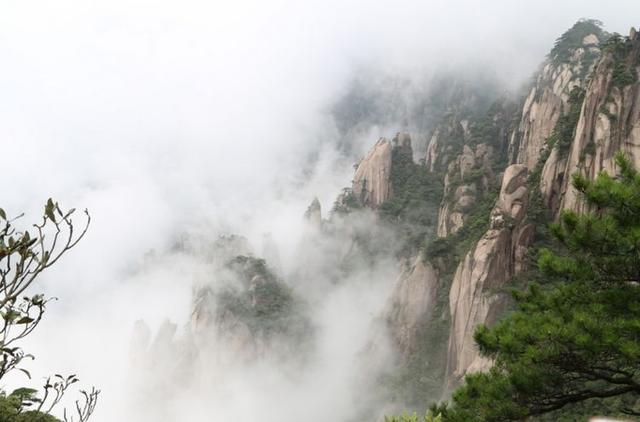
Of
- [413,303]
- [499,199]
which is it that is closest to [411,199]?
[413,303]

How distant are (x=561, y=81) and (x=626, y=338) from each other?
225 ft

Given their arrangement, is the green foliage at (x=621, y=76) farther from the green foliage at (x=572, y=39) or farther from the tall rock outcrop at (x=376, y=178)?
the tall rock outcrop at (x=376, y=178)

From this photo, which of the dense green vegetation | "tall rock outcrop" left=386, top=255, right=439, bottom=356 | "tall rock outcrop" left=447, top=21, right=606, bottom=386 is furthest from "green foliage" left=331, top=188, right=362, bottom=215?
"tall rock outcrop" left=447, top=21, right=606, bottom=386

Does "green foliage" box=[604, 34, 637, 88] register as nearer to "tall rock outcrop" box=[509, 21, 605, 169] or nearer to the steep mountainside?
the steep mountainside

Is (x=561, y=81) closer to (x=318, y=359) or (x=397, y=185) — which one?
(x=397, y=185)

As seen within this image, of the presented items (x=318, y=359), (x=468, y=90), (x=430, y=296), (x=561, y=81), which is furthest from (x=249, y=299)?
(x=468, y=90)

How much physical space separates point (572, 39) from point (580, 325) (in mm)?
81273

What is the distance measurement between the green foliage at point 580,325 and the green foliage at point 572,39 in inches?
2799

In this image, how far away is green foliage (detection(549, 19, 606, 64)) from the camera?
72.6m

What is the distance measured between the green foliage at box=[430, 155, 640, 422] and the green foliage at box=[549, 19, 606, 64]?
233 feet

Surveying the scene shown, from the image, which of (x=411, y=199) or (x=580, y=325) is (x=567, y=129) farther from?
(x=580, y=325)

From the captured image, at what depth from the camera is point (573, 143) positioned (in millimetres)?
39812

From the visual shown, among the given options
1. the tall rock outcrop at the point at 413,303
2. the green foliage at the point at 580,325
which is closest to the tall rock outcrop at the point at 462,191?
the tall rock outcrop at the point at 413,303

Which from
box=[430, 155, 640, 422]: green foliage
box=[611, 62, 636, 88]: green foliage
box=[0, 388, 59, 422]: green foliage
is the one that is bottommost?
box=[430, 155, 640, 422]: green foliage
